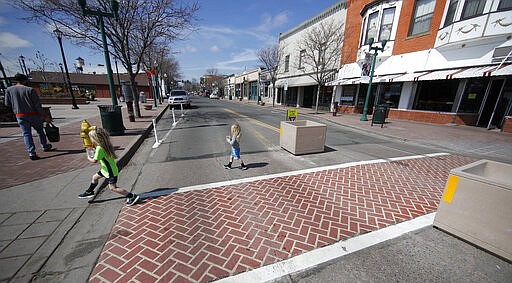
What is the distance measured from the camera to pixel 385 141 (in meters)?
8.73

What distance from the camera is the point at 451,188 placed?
278 centimetres

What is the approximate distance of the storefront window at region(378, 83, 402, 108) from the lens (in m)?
14.9

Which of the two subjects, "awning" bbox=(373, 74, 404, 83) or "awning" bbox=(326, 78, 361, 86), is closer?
"awning" bbox=(373, 74, 404, 83)

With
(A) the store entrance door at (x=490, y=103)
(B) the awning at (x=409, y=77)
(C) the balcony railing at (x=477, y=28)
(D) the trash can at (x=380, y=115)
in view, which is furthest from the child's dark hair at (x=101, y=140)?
(A) the store entrance door at (x=490, y=103)

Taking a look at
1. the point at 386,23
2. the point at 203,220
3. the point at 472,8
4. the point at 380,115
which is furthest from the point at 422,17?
the point at 203,220

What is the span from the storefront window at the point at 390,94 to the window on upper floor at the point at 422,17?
3.62 meters

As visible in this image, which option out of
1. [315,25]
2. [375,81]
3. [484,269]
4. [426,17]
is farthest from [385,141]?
[315,25]

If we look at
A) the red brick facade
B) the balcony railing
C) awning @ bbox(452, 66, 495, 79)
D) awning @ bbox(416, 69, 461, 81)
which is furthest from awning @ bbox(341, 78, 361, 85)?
awning @ bbox(452, 66, 495, 79)

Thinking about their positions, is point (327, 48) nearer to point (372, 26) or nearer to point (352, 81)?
point (372, 26)

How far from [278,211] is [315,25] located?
26.0 metres

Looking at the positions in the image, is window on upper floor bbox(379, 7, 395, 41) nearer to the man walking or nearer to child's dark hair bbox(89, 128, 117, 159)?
child's dark hair bbox(89, 128, 117, 159)

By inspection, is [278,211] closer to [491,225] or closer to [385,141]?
[491,225]

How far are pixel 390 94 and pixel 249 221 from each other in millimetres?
17334

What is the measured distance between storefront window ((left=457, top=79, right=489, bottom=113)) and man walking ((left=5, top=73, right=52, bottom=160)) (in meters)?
19.7
